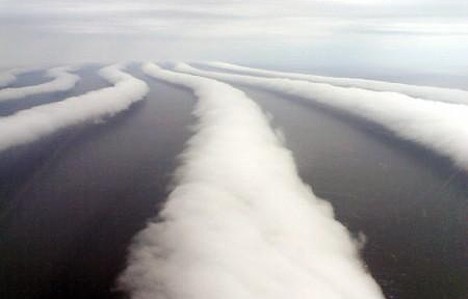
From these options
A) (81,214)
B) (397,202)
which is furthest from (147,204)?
(397,202)

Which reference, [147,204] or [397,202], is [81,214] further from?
[397,202]

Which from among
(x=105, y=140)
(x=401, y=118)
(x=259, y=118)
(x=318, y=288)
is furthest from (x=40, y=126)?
(x=318, y=288)

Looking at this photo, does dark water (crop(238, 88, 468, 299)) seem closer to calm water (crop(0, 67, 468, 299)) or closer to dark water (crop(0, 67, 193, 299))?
calm water (crop(0, 67, 468, 299))

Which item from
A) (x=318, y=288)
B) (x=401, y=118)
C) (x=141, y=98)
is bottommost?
(x=141, y=98)

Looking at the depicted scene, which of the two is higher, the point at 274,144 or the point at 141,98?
the point at 274,144

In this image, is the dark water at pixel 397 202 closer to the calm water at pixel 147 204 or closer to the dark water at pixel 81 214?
the calm water at pixel 147 204

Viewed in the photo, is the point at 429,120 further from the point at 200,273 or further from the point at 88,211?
the point at 200,273

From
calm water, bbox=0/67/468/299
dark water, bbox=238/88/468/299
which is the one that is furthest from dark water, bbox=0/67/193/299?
dark water, bbox=238/88/468/299
